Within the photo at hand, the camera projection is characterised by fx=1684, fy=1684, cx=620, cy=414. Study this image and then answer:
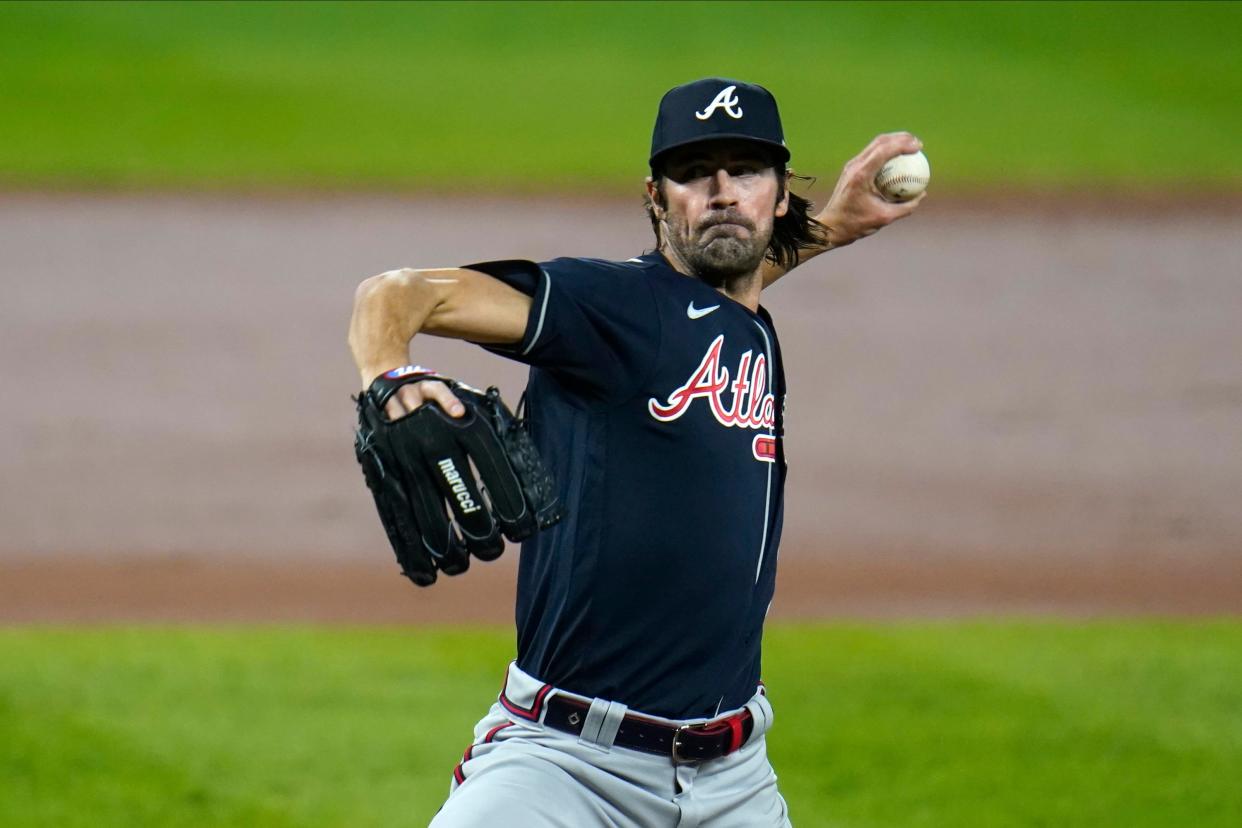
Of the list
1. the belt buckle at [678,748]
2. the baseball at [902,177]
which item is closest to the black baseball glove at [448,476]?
the belt buckle at [678,748]

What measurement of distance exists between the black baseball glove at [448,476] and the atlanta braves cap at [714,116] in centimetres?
78

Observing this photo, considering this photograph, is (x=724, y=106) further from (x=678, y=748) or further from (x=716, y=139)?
(x=678, y=748)

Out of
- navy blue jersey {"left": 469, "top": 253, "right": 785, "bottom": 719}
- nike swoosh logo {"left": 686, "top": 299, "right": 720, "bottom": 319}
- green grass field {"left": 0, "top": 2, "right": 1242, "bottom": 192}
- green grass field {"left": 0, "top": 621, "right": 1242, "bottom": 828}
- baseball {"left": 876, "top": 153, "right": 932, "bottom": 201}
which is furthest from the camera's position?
green grass field {"left": 0, "top": 2, "right": 1242, "bottom": 192}

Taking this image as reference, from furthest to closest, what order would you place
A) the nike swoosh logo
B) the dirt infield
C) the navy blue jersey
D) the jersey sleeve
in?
1. the dirt infield
2. the nike swoosh logo
3. the navy blue jersey
4. the jersey sleeve

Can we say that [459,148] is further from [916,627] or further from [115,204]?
[916,627]

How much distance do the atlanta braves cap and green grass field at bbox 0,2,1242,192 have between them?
971 cm

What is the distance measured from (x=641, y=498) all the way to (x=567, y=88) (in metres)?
12.3

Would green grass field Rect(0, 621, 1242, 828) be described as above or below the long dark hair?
below

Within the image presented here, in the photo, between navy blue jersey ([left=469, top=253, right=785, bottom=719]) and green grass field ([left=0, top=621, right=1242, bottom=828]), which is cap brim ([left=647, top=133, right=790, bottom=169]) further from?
green grass field ([left=0, top=621, right=1242, bottom=828])

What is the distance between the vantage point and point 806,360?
33.9 feet

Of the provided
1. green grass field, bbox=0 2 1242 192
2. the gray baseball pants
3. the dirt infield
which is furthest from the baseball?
green grass field, bbox=0 2 1242 192

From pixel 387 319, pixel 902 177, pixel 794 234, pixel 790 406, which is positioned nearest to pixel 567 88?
pixel 790 406

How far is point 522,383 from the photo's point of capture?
984 cm

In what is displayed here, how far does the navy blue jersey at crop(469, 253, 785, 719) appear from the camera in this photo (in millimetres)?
2951
